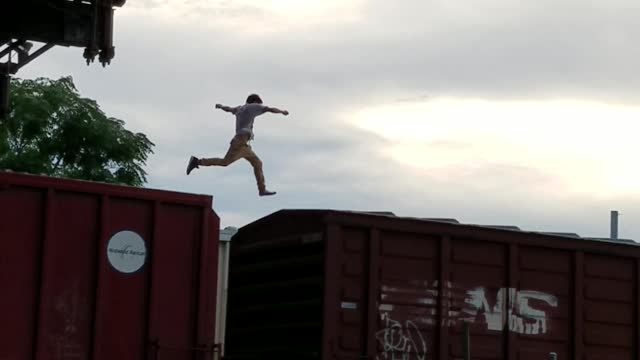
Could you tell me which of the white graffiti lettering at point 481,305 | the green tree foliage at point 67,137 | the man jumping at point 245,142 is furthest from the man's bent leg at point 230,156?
the green tree foliage at point 67,137

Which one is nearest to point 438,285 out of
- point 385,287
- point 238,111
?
point 385,287

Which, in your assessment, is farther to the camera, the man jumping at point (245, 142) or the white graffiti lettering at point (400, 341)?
the man jumping at point (245, 142)

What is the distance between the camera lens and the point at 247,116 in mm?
16000

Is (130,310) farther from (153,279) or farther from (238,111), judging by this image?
(238,111)

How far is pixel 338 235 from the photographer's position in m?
13.1

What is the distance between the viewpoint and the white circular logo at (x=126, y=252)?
1230cm

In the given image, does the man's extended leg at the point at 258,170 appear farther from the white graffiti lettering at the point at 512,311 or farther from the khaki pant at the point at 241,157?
the white graffiti lettering at the point at 512,311

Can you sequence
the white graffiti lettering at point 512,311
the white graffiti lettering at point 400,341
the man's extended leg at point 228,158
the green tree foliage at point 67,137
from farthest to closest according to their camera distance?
the green tree foliage at point 67,137 → the man's extended leg at point 228,158 → the white graffiti lettering at point 512,311 → the white graffiti lettering at point 400,341

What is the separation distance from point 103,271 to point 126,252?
30cm

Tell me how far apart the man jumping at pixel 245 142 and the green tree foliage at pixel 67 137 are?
35.6ft

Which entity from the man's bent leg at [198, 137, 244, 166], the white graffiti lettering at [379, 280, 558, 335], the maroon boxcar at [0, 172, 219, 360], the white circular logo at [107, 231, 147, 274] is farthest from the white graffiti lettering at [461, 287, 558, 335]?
the man's bent leg at [198, 137, 244, 166]

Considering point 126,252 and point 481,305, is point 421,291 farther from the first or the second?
point 126,252

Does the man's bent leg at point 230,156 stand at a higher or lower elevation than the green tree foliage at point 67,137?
lower

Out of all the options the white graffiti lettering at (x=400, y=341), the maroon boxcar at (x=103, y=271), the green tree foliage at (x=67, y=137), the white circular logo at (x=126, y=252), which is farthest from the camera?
the green tree foliage at (x=67, y=137)
